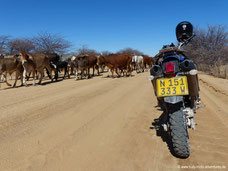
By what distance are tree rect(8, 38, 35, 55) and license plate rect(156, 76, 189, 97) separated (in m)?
30.1

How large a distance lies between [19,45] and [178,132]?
31.9 m

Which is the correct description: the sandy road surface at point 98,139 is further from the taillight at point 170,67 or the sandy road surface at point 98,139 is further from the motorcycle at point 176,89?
the taillight at point 170,67

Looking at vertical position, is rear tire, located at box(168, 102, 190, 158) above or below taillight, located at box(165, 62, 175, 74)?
below

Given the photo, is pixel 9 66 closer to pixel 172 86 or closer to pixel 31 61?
pixel 31 61

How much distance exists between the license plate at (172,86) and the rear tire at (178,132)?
0.21m

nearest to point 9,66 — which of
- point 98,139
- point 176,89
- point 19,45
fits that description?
point 98,139

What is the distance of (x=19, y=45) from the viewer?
28.5m

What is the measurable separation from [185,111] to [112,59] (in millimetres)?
11961

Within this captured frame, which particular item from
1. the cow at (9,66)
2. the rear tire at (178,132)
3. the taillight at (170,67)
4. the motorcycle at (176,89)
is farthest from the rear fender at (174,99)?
the cow at (9,66)

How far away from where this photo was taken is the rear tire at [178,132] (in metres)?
2.46

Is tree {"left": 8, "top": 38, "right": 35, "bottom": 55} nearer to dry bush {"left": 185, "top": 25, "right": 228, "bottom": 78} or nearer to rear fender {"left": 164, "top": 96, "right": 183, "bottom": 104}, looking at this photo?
dry bush {"left": 185, "top": 25, "right": 228, "bottom": 78}

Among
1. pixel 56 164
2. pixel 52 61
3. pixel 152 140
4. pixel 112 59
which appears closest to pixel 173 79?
pixel 152 140

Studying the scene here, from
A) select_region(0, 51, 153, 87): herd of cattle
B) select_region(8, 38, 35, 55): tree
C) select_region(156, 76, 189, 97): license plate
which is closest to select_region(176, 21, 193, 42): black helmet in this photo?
select_region(156, 76, 189, 97): license plate

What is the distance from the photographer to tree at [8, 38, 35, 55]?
2745cm
